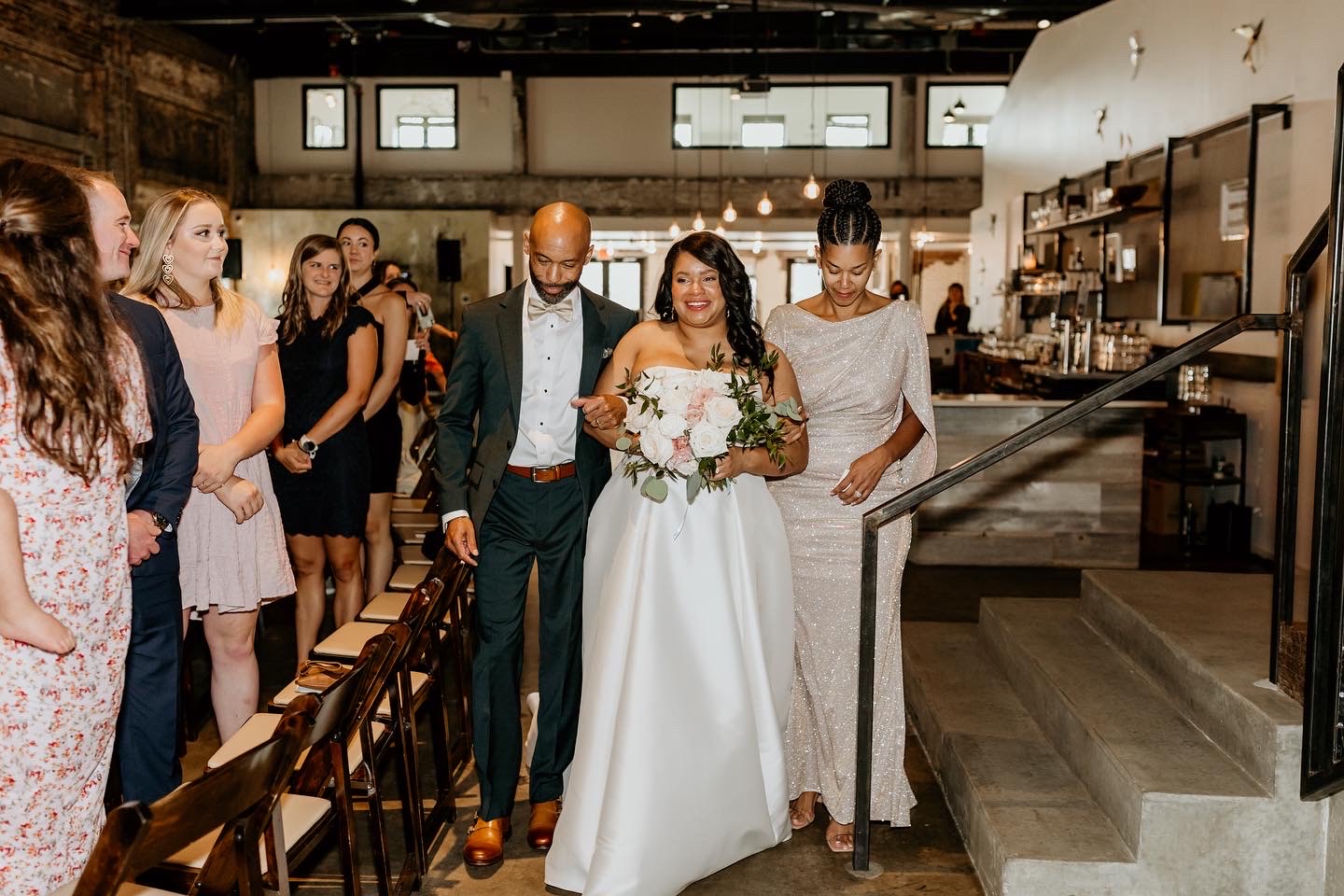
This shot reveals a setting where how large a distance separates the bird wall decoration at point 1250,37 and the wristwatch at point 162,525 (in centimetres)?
780

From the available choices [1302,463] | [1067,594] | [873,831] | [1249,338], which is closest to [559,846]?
[873,831]

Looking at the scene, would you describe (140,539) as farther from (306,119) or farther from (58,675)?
(306,119)

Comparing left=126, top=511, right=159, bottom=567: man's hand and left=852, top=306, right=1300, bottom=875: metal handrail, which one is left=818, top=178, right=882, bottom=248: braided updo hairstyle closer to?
left=852, top=306, right=1300, bottom=875: metal handrail

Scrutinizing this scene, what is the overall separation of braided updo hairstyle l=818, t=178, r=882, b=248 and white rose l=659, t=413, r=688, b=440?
0.74 meters

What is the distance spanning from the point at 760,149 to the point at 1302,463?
46.4ft

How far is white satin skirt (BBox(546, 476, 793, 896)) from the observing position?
3.13 metres

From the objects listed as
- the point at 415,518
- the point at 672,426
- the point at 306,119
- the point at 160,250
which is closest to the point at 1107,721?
the point at 672,426

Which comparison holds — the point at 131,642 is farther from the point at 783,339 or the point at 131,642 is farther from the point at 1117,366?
the point at 1117,366

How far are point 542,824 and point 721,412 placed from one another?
4.48ft

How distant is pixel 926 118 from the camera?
2012 cm

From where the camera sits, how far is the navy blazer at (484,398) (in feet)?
11.1

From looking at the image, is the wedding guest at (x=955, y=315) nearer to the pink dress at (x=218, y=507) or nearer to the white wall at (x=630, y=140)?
the white wall at (x=630, y=140)

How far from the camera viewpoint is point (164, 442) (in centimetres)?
302

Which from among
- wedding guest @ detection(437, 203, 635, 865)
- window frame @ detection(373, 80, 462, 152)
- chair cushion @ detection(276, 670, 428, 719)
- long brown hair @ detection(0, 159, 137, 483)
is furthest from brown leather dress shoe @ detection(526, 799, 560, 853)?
window frame @ detection(373, 80, 462, 152)
